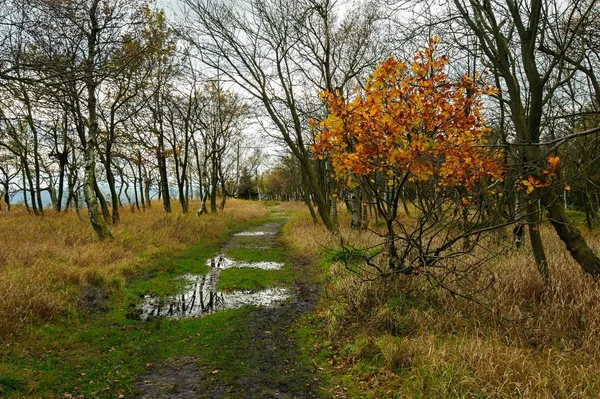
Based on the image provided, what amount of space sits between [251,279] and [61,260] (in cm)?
423

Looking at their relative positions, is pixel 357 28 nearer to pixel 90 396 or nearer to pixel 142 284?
pixel 142 284

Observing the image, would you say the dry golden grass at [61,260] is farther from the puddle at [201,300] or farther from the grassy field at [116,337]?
Answer: the puddle at [201,300]

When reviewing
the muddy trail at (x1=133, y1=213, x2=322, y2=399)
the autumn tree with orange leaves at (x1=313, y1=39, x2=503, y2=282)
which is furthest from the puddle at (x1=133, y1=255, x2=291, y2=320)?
the autumn tree with orange leaves at (x1=313, y1=39, x2=503, y2=282)

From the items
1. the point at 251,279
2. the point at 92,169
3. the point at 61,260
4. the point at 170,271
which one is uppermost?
the point at 92,169

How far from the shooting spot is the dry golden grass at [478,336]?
371 cm

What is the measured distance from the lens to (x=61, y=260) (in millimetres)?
8211

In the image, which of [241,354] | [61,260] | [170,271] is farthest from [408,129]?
[61,260]

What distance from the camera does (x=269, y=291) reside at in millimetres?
8273

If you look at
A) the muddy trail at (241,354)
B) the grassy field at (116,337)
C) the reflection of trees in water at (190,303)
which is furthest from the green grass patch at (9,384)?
the reflection of trees in water at (190,303)

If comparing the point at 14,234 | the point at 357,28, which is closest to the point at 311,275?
the point at 14,234

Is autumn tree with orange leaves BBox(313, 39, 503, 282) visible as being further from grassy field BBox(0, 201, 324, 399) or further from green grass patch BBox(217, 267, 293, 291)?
green grass patch BBox(217, 267, 293, 291)

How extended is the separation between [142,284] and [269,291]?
2.87 metres

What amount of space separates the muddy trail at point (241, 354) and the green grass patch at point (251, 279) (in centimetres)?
21

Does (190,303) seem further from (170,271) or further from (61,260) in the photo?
(61,260)
